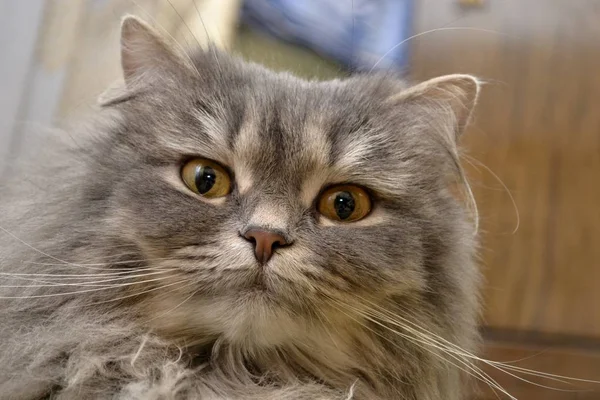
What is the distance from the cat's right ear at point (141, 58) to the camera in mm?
1145

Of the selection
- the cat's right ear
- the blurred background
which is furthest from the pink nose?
the blurred background

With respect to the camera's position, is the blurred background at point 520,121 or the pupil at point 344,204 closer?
the pupil at point 344,204

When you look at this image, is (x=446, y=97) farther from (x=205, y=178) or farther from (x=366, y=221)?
(x=205, y=178)

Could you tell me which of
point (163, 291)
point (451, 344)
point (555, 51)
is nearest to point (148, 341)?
point (163, 291)

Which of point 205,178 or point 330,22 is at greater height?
point 330,22

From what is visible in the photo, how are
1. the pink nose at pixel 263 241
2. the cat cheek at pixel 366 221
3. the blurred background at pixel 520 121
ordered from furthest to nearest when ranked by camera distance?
1. the blurred background at pixel 520 121
2. the cat cheek at pixel 366 221
3. the pink nose at pixel 263 241

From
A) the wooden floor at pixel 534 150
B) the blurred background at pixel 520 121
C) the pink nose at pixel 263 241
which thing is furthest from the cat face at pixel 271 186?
the wooden floor at pixel 534 150

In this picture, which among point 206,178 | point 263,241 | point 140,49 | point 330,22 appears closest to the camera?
point 263,241

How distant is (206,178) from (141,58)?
1.14 feet

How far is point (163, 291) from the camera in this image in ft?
3.13

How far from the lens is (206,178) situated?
1016mm

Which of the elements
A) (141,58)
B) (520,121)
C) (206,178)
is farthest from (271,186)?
(520,121)

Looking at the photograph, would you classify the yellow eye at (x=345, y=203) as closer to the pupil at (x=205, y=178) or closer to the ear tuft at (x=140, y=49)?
the pupil at (x=205, y=178)

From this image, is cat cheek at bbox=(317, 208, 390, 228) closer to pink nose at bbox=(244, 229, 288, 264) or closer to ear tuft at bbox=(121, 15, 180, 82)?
pink nose at bbox=(244, 229, 288, 264)
